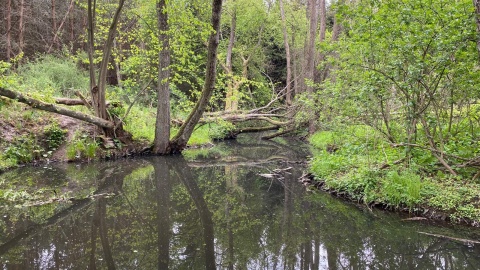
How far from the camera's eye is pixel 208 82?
9.88 metres

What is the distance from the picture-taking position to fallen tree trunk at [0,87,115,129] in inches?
341

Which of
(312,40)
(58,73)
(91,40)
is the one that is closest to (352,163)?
(91,40)

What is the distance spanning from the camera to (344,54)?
7.60 metres

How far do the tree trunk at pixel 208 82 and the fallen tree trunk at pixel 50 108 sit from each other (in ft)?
7.38

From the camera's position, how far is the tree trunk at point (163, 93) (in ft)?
33.8

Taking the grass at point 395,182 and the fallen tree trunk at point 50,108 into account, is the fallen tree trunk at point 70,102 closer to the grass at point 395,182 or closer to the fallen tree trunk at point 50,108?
the fallen tree trunk at point 50,108

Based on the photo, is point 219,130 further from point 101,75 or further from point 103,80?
point 101,75

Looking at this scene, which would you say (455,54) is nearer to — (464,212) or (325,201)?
(464,212)

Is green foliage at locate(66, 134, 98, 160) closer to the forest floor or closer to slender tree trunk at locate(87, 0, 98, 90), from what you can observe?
the forest floor

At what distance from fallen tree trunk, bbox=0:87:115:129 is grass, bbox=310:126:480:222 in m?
6.90

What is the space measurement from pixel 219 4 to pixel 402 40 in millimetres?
4274

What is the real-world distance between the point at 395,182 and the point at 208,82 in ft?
18.8

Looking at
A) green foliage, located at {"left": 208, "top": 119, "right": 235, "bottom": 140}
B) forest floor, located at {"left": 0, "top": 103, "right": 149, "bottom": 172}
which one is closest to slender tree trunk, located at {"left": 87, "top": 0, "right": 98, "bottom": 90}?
forest floor, located at {"left": 0, "top": 103, "right": 149, "bottom": 172}

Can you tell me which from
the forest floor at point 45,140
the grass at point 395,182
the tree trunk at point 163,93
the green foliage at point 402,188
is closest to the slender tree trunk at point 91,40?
the forest floor at point 45,140
